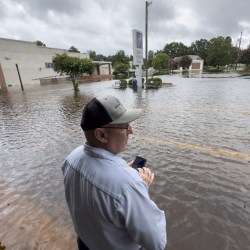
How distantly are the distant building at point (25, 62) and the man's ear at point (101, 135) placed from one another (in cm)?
3482

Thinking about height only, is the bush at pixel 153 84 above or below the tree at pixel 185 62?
above

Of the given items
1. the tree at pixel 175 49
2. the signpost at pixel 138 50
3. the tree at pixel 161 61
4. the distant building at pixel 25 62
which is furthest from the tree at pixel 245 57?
the tree at pixel 175 49

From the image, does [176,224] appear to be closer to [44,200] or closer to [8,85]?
[44,200]

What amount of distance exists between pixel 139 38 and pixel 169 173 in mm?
18249

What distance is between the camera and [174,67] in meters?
80.4

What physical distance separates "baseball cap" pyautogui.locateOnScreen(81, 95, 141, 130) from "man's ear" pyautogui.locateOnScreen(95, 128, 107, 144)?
0.12 ft

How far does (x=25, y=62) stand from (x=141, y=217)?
140 feet

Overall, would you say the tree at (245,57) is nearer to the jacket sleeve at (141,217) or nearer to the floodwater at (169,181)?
the floodwater at (169,181)

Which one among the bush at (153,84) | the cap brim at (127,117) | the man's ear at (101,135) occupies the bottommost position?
the bush at (153,84)

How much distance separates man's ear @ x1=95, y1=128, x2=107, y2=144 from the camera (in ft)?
4.30

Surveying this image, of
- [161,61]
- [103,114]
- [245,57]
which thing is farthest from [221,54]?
[103,114]

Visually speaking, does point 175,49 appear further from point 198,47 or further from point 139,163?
point 139,163

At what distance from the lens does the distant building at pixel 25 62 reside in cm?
3459

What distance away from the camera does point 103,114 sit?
128 centimetres
